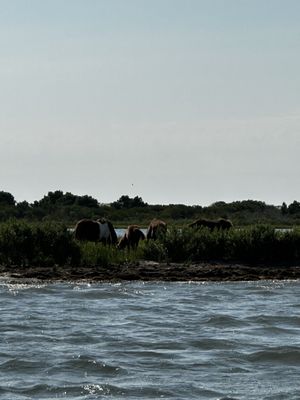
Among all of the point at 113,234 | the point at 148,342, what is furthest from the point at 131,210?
the point at 148,342

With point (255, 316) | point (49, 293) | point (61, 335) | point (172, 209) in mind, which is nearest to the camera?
point (61, 335)

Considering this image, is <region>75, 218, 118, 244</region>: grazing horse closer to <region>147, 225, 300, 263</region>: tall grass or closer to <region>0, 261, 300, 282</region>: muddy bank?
<region>147, 225, 300, 263</region>: tall grass

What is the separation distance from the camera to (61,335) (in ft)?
50.0

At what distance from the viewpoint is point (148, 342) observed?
582 inches

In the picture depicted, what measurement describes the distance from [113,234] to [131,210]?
34.8 m

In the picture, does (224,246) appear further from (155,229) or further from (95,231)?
(95,231)

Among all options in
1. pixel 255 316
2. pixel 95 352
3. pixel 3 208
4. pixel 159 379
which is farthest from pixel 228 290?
pixel 3 208

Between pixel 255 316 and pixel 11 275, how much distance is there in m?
7.11

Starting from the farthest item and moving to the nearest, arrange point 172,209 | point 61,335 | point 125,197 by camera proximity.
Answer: point 125,197
point 172,209
point 61,335

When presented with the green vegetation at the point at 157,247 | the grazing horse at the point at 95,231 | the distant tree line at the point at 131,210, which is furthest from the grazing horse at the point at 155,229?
the distant tree line at the point at 131,210

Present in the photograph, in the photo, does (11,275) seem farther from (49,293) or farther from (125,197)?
(125,197)

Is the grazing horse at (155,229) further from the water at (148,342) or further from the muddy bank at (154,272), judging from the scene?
the water at (148,342)

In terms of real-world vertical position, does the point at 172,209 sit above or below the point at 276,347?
above

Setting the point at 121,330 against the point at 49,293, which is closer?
the point at 121,330
